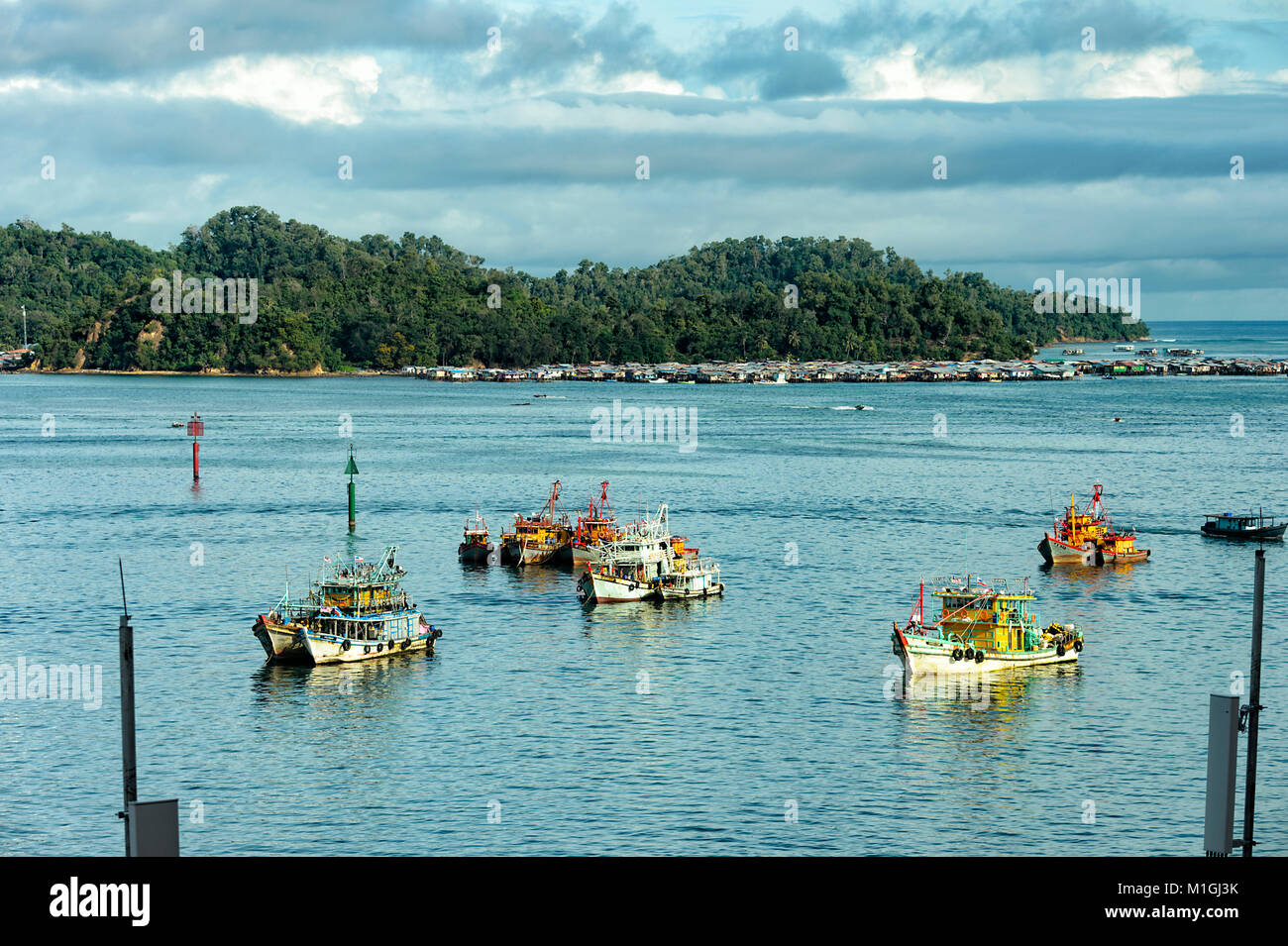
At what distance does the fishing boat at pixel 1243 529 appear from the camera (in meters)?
106

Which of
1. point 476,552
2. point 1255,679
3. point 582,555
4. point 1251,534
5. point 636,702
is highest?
point 1255,679

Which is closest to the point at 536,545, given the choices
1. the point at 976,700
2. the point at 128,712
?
the point at 976,700

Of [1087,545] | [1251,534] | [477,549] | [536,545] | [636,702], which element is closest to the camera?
[636,702]

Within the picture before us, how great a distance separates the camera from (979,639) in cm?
6356

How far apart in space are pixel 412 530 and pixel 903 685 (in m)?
56.9

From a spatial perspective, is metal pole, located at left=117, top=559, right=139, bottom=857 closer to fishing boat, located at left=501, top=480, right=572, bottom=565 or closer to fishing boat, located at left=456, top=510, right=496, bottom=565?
fishing boat, located at left=456, top=510, right=496, bottom=565

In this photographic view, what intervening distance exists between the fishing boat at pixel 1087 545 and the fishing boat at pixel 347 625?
45022mm

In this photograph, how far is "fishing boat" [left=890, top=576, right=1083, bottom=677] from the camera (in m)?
61.0

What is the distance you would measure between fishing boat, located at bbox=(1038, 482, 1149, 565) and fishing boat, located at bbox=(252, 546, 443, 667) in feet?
148

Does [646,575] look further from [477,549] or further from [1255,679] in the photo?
[1255,679]

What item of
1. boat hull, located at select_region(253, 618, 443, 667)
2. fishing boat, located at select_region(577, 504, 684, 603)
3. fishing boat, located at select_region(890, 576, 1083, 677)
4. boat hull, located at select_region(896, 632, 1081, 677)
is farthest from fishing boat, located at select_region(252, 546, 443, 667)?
fishing boat, located at select_region(890, 576, 1083, 677)

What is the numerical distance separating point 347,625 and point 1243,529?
70.6 metres

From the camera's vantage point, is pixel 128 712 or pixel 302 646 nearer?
pixel 128 712
